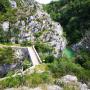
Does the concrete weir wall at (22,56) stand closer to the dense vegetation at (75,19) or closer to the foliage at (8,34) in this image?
the foliage at (8,34)

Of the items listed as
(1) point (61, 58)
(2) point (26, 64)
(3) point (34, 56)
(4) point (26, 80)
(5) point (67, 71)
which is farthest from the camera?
(1) point (61, 58)

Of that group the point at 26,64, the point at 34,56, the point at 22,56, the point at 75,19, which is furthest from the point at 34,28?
the point at 75,19

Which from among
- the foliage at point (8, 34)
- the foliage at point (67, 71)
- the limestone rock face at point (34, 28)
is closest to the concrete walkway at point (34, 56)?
the foliage at point (67, 71)

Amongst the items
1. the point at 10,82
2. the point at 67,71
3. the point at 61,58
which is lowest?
the point at 10,82

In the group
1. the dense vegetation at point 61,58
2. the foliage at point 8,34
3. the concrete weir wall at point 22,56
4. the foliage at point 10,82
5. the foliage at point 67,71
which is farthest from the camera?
the foliage at point 8,34

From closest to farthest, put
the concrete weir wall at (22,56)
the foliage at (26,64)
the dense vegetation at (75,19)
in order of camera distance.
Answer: the foliage at (26,64) < the concrete weir wall at (22,56) < the dense vegetation at (75,19)

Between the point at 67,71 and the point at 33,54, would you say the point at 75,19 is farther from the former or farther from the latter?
the point at 67,71

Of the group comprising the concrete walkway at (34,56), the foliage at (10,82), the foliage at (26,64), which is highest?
the concrete walkway at (34,56)

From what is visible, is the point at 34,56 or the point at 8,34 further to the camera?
the point at 8,34

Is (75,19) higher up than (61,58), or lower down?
higher up

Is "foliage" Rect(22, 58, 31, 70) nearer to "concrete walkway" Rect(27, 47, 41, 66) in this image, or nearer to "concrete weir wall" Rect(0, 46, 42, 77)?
"concrete weir wall" Rect(0, 46, 42, 77)

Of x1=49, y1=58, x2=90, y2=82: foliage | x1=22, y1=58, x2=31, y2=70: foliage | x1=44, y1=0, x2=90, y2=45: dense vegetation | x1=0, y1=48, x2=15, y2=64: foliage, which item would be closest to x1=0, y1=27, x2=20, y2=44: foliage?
x1=0, y1=48, x2=15, y2=64: foliage

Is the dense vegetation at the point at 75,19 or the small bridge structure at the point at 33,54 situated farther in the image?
the dense vegetation at the point at 75,19

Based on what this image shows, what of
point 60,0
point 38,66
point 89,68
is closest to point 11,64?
point 38,66
